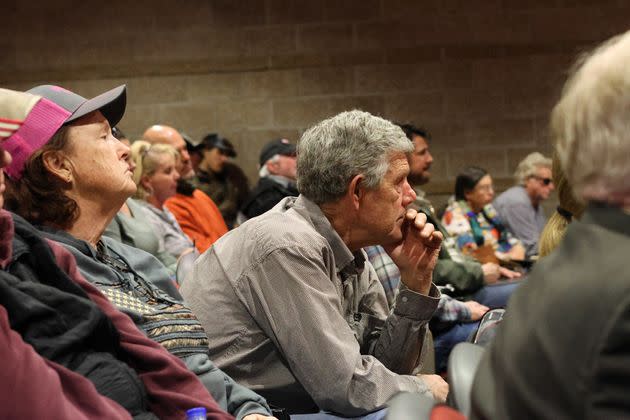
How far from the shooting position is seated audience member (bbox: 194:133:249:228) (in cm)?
664

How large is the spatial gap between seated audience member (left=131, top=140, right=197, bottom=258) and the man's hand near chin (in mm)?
2366

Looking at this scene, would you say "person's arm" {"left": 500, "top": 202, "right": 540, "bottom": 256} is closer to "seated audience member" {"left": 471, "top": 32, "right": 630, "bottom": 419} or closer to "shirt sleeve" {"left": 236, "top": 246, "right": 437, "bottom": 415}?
"shirt sleeve" {"left": 236, "top": 246, "right": 437, "bottom": 415}

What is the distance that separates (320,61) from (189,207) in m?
2.76

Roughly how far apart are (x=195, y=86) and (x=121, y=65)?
2.20ft

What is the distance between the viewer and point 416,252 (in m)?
2.31

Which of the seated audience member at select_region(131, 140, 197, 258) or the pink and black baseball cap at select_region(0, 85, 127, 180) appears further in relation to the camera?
the seated audience member at select_region(131, 140, 197, 258)

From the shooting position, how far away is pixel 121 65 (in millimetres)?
7699

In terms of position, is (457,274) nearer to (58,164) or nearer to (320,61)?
(58,164)

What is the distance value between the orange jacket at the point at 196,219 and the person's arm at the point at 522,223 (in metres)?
2.75

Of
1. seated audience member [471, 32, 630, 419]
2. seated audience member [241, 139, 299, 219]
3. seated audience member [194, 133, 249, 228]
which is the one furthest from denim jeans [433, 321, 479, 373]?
seated audience member [194, 133, 249, 228]

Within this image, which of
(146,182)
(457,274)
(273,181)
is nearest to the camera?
(457,274)

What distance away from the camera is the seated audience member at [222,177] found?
261 inches

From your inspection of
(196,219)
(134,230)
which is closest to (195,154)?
(196,219)

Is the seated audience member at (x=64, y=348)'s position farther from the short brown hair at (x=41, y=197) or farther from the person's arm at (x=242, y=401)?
the short brown hair at (x=41, y=197)
